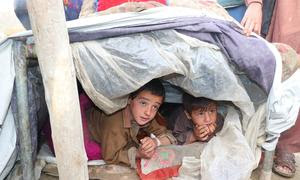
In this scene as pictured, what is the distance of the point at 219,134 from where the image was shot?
205 centimetres

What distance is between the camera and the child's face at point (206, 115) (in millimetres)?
2172

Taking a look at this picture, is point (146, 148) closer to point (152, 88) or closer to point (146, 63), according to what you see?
point (152, 88)

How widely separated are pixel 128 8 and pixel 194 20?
30 centimetres

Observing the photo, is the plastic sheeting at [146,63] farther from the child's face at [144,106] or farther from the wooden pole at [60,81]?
the child's face at [144,106]

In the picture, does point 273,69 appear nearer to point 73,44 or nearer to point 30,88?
point 73,44

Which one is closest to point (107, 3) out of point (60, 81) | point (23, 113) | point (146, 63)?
point (146, 63)

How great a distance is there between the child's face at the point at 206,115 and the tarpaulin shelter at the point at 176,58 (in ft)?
1.08

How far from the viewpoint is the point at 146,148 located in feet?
6.95

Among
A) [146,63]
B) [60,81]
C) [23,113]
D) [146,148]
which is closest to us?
[60,81]

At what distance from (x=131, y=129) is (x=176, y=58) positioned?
1.96ft

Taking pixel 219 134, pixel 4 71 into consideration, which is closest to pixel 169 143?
pixel 219 134

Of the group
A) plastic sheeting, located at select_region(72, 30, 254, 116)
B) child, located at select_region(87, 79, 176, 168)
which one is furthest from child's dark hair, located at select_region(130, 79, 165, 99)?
plastic sheeting, located at select_region(72, 30, 254, 116)

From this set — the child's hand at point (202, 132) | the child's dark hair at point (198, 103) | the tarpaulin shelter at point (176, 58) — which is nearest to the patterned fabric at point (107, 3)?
the tarpaulin shelter at point (176, 58)

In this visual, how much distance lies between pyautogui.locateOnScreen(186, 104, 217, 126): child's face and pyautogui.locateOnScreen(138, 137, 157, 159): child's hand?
25cm
